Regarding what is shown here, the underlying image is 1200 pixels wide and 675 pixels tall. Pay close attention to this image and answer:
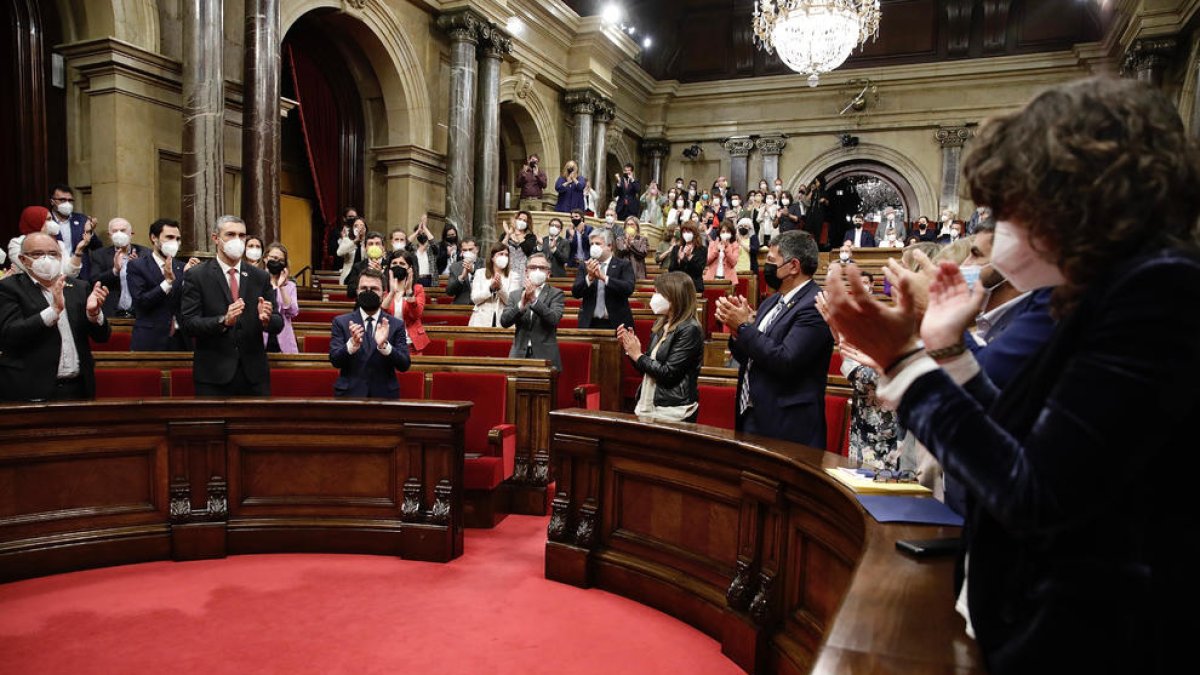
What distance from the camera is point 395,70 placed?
1091 cm

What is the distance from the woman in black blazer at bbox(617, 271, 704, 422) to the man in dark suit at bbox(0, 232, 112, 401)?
8.26 feet

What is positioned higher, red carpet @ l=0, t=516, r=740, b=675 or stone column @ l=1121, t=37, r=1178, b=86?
stone column @ l=1121, t=37, r=1178, b=86

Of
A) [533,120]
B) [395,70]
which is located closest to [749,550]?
[395,70]

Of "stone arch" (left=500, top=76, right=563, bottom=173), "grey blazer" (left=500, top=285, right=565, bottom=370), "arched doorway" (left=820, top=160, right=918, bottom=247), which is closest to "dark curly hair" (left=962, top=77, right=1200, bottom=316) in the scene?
"grey blazer" (left=500, top=285, right=565, bottom=370)

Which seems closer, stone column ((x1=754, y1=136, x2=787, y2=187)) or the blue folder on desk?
the blue folder on desk

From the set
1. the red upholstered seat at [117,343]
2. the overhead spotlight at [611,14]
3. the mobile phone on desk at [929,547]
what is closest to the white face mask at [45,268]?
the red upholstered seat at [117,343]

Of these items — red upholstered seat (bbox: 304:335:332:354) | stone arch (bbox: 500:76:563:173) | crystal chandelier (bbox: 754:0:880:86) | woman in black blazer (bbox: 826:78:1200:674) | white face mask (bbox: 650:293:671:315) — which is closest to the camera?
woman in black blazer (bbox: 826:78:1200:674)

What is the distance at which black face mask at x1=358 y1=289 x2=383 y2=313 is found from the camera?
12.1 ft

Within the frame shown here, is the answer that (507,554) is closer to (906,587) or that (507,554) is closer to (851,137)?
(906,587)

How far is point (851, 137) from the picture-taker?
17109 mm

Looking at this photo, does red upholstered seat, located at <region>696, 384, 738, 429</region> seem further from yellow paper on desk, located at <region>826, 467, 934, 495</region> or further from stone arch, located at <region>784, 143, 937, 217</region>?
stone arch, located at <region>784, 143, 937, 217</region>

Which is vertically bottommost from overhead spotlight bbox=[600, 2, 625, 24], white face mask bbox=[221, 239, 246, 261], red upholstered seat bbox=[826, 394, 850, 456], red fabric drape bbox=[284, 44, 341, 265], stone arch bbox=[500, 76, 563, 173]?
red upholstered seat bbox=[826, 394, 850, 456]

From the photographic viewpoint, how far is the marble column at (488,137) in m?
11.8

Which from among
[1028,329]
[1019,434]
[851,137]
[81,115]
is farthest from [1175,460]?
[851,137]
